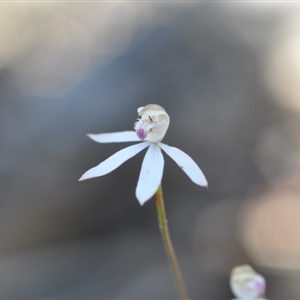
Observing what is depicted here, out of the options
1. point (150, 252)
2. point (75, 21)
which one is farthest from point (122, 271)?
point (75, 21)

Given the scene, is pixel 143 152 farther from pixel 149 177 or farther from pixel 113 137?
pixel 149 177

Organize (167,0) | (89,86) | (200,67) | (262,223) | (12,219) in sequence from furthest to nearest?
(167,0), (200,67), (89,86), (262,223), (12,219)

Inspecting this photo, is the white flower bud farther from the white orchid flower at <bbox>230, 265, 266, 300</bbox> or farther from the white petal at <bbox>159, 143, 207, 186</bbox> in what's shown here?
the white orchid flower at <bbox>230, 265, 266, 300</bbox>

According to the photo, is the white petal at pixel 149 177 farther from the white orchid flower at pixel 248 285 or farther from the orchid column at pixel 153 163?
the white orchid flower at pixel 248 285

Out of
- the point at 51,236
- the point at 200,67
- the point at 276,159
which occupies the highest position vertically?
the point at 200,67

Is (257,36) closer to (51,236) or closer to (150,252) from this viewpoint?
(150,252)

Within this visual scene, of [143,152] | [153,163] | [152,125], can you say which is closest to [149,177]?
[153,163]

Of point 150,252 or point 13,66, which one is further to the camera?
point 13,66
